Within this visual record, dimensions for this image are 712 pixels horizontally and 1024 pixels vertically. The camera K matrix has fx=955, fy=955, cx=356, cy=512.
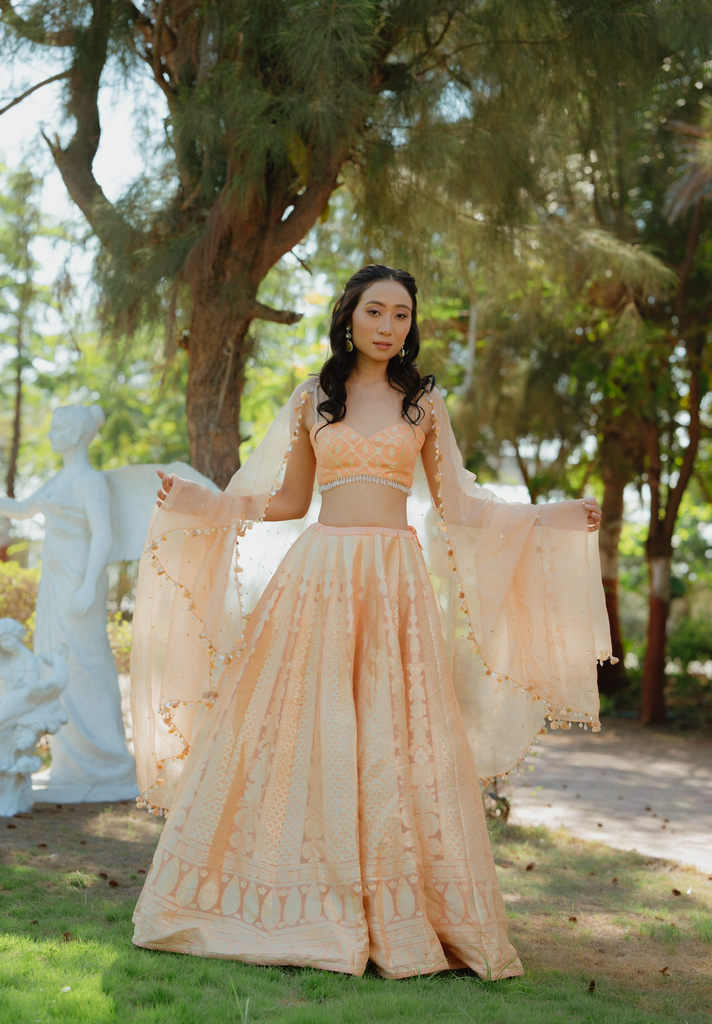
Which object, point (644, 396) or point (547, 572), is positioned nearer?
point (547, 572)

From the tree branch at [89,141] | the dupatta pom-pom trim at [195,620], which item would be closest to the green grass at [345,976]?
the dupatta pom-pom trim at [195,620]

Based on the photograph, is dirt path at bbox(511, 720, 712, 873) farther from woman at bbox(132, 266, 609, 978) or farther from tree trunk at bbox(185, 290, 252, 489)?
tree trunk at bbox(185, 290, 252, 489)

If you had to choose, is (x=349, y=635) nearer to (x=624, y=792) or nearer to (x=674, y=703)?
(x=624, y=792)

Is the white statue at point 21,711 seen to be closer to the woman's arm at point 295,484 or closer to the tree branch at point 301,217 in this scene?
the woman's arm at point 295,484

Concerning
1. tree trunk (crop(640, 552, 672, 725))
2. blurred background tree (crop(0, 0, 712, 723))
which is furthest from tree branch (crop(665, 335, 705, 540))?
blurred background tree (crop(0, 0, 712, 723))

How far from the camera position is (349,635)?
8.23ft

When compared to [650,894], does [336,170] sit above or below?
above

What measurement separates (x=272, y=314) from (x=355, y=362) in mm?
2026

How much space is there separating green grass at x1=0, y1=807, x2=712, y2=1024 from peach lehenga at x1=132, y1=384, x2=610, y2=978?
0.35 ft

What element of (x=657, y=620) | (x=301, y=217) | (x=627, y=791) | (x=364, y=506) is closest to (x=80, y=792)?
(x=364, y=506)

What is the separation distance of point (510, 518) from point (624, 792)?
12.9 ft

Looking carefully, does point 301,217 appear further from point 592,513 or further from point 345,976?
point 345,976

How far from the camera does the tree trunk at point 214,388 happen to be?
472 centimetres

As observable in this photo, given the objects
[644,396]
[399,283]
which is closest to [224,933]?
[399,283]
